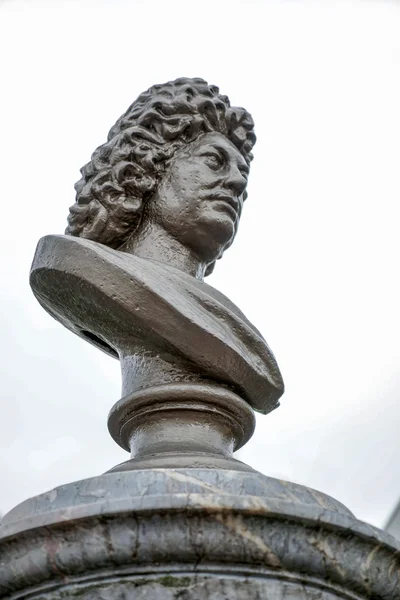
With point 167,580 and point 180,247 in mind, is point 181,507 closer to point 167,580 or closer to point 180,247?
point 167,580

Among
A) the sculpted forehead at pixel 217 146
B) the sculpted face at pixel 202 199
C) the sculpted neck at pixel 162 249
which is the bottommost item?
the sculpted neck at pixel 162 249

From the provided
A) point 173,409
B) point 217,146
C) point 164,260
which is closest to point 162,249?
point 164,260

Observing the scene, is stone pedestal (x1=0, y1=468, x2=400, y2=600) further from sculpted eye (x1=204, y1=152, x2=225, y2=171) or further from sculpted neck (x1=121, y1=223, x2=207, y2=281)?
sculpted eye (x1=204, y1=152, x2=225, y2=171)

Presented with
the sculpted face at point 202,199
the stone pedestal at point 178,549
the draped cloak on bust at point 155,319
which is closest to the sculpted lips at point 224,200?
the sculpted face at point 202,199

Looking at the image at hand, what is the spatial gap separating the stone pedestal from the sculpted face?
1.72 meters

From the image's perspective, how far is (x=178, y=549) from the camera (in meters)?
1.93

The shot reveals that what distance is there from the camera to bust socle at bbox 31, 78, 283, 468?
9.36 ft

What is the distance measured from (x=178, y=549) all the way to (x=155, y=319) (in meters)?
1.08

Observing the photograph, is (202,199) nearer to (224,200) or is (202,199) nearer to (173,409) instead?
(224,200)

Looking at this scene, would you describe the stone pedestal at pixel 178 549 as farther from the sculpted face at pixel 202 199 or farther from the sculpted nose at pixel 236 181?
the sculpted nose at pixel 236 181

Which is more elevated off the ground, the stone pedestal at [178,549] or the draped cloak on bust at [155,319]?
the draped cloak on bust at [155,319]

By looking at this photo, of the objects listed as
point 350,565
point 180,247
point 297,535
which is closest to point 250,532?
point 297,535

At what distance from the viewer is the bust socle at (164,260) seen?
285 centimetres

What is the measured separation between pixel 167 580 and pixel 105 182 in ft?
7.30
